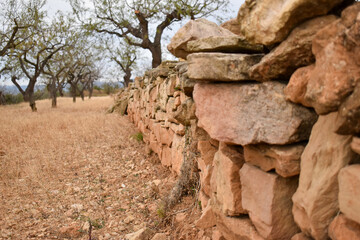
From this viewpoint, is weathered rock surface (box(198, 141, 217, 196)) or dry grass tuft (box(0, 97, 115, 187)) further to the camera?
dry grass tuft (box(0, 97, 115, 187))

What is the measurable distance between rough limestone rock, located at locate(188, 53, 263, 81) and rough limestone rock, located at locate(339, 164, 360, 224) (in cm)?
73

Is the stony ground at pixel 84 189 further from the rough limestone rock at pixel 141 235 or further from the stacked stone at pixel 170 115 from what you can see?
the stacked stone at pixel 170 115

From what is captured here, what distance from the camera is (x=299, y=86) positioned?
1199 mm

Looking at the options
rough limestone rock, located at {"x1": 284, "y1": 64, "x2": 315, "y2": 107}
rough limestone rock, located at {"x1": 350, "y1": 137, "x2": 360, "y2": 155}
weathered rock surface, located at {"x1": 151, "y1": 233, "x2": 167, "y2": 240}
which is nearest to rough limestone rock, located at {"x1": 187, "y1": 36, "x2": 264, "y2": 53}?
rough limestone rock, located at {"x1": 284, "y1": 64, "x2": 315, "y2": 107}

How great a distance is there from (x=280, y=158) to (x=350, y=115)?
43cm

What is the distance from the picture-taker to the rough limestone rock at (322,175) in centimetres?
105

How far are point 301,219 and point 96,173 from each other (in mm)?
3432

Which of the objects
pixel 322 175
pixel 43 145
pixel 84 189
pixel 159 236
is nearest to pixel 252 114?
pixel 322 175

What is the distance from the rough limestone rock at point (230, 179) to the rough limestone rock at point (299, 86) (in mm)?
542

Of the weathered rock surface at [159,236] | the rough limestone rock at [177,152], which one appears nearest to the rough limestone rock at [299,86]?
the weathered rock surface at [159,236]

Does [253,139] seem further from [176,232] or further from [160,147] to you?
[160,147]

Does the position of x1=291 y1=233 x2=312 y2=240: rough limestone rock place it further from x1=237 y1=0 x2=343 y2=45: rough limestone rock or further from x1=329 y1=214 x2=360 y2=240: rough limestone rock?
x1=237 y1=0 x2=343 y2=45: rough limestone rock

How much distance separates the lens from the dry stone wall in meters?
0.99

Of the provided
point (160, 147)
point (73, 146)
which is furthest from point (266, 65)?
point (73, 146)
